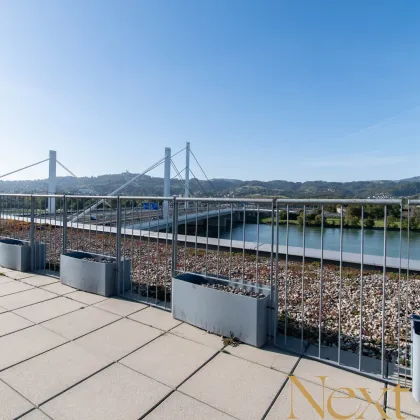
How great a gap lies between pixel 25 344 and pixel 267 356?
5.74 ft

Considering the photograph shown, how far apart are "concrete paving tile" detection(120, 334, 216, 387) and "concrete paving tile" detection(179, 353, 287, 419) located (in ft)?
0.27

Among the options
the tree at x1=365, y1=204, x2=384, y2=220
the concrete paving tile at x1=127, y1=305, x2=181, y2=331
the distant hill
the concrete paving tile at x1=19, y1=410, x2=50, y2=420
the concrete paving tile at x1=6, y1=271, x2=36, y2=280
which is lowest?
the concrete paving tile at x1=19, y1=410, x2=50, y2=420

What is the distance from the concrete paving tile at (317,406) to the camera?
1.57 metres

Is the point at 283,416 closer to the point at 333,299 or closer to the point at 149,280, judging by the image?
the point at 333,299

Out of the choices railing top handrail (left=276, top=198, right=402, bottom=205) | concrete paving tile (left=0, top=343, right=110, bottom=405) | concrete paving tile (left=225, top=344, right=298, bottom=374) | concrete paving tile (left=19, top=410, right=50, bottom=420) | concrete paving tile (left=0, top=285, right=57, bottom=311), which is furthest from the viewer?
concrete paving tile (left=0, top=285, right=57, bottom=311)

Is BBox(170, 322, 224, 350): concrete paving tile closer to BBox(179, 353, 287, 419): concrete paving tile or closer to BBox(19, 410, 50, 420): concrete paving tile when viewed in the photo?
BBox(179, 353, 287, 419): concrete paving tile

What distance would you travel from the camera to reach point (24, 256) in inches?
170

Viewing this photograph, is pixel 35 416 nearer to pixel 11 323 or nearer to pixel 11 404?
pixel 11 404

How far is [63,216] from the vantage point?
3.94m

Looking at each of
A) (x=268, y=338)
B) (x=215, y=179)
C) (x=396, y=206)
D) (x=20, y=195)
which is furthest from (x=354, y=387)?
(x=215, y=179)

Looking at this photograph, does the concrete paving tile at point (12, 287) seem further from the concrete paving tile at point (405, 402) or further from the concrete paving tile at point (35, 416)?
the concrete paving tile at point (405, 402)

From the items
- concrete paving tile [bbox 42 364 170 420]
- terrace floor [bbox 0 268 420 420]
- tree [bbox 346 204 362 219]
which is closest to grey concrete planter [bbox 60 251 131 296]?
terrace floor [bbox 0 268 420 420]

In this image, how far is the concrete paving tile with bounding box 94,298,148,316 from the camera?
290cm

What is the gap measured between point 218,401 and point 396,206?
156 cm
